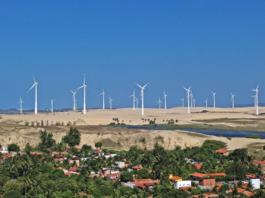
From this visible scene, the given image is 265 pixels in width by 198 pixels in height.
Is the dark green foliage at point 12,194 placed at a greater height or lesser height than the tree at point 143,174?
lesser

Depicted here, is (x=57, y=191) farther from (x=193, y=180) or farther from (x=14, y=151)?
(x=14, y=151)

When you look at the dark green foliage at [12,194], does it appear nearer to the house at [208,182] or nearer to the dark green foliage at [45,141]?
the house at [208,182]

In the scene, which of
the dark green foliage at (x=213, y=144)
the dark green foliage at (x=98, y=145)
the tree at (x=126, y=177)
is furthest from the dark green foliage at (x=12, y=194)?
the dark green foliage at (x=213, y=144)

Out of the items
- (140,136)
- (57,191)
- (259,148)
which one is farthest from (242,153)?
(57,191)

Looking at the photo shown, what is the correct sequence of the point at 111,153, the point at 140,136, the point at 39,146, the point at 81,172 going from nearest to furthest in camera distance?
the point at 81,172, the point at 111,153, the point at 39,146, the point at 140,136

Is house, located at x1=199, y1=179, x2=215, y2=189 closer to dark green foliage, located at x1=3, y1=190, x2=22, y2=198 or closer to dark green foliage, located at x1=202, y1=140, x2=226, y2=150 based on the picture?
dark green foliage, located at x1=3, y1=190, x2=22, y2=198

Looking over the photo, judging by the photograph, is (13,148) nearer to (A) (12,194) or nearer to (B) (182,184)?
(A) (12,194)
